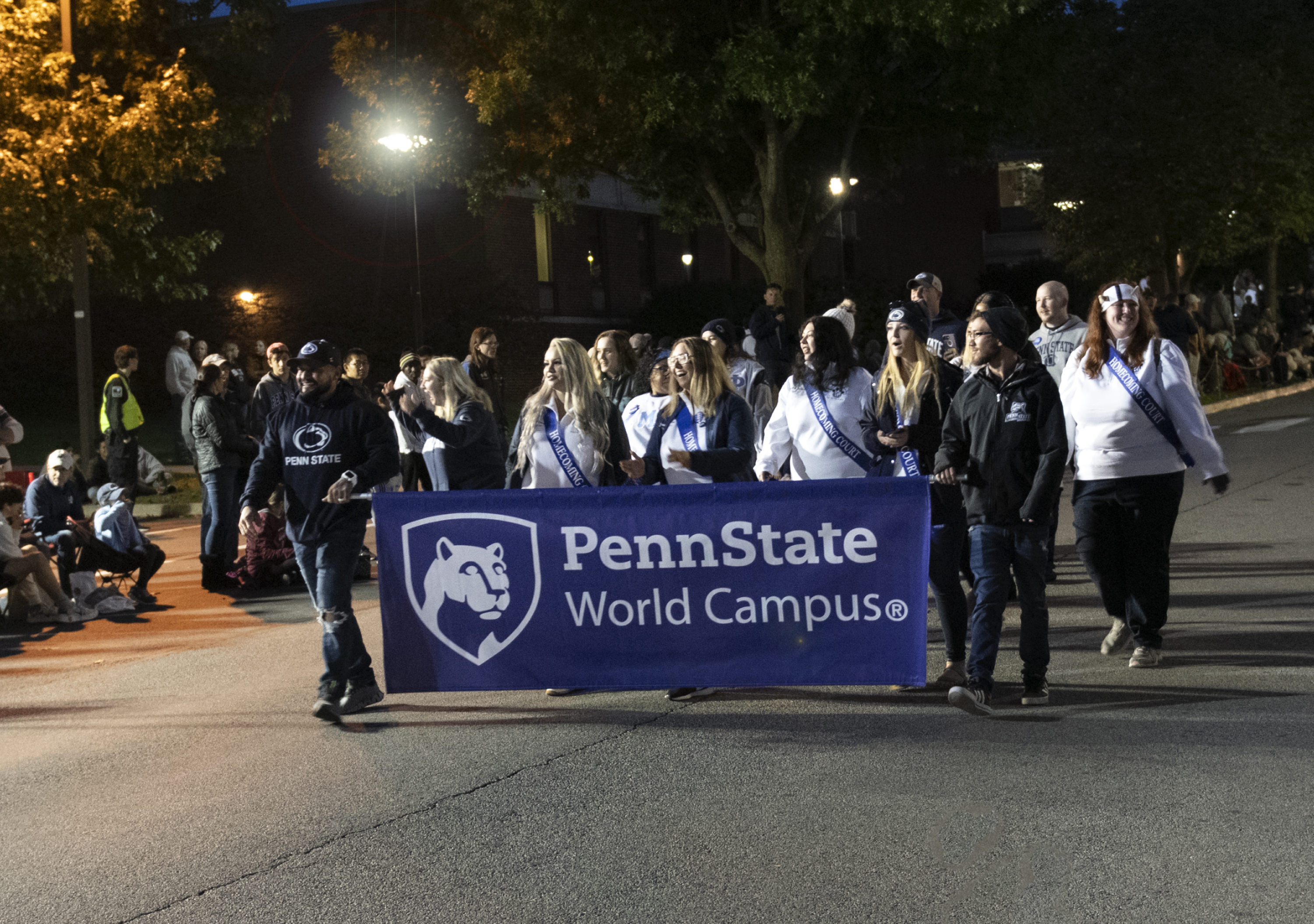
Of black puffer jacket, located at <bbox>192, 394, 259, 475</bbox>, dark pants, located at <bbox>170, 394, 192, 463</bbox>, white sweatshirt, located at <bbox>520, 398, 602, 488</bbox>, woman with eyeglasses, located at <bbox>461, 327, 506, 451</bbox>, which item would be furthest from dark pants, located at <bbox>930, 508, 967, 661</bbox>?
dark pants, located at <bbox>170, 394, 192, 463</bbox>

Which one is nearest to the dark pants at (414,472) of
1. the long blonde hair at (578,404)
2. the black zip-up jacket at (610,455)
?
the black zip-up jacket at (610,455)

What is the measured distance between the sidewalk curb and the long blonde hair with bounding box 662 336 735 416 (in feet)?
70.2

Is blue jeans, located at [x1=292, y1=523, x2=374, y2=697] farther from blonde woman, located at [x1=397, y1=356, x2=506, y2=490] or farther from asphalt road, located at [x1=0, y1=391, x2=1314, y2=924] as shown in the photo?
blonde woman, located at [x1=397, y1=356, x2=506, y2=490]

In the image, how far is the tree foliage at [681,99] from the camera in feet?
72.8

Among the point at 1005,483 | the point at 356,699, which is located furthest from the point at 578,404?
the point at 1005,483

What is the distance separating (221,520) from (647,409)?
17.6ft

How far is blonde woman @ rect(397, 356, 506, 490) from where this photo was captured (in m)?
8.05

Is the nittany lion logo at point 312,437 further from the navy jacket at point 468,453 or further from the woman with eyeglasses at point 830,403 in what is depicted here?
the woman with eyeglasses at point 830,403

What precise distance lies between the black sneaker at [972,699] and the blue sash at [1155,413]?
1.75 meters

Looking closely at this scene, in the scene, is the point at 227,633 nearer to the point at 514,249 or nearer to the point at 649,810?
the point at 649,810

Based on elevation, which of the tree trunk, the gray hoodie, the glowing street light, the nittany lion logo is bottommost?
the nittany lion logo

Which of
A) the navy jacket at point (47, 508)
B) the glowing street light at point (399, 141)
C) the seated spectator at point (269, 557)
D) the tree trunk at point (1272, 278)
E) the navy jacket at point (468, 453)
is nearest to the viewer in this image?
the navy jacket at point (468, 453)

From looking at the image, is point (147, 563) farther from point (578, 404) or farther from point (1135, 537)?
point (1135, 537)

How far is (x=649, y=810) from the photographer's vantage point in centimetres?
553
